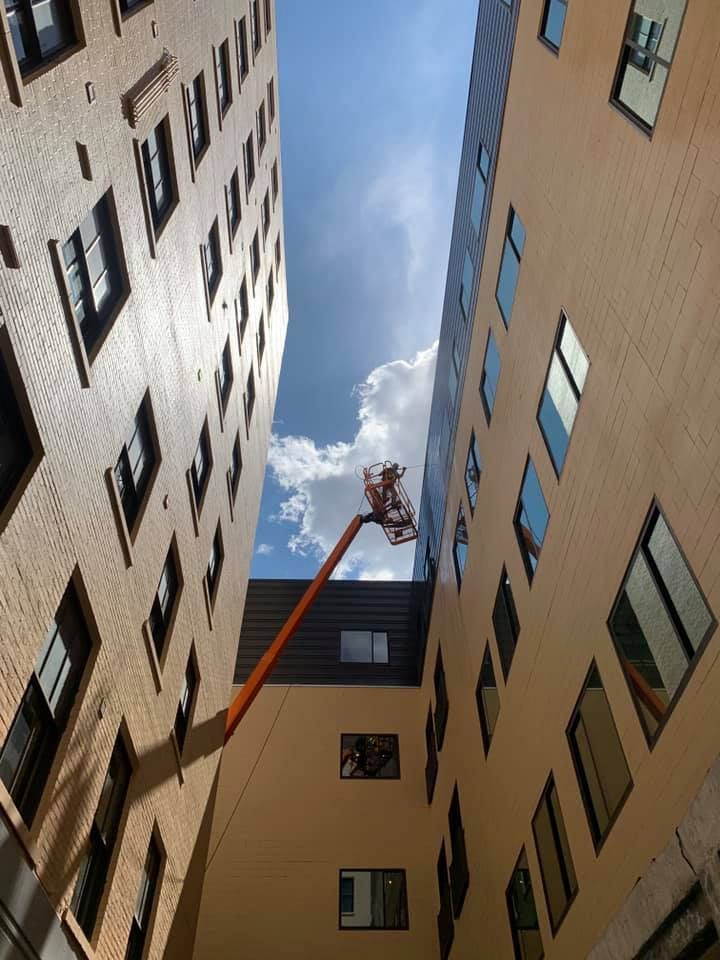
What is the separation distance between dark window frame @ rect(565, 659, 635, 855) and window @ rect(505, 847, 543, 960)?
11.5 ft

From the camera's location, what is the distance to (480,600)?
17688 mm

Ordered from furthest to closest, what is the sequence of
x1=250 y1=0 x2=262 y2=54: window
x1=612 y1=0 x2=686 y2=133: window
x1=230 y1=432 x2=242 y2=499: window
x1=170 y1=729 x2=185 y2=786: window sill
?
x1=250 y1=0 x2=262 y2=54: window < x1=230 y1=432 x2=242 y2=499: window < x1=170 y1=729 x2=185 y2=786: window sill < x1=612 y1=0 x2=686 y2=133: window

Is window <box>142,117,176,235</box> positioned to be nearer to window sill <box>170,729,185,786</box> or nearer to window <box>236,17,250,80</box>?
window <box>236,17,250,80</box>

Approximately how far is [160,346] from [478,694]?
1144 cm

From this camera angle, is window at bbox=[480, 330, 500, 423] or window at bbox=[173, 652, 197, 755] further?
window at bbox=[480, 330, 500, 423]

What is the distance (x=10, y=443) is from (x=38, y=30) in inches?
193

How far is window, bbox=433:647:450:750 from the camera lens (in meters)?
22.4

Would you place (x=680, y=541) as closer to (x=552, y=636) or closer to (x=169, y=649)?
(x=552, y=636)

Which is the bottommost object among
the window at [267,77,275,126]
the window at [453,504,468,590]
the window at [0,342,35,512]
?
the window at [0,342,35,512]

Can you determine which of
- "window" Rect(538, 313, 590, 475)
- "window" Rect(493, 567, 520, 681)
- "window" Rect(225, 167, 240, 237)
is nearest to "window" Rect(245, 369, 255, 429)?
"window" Rect(225, 167, 240, 237)

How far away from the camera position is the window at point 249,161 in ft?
71.1

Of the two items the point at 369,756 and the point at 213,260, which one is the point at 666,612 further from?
the point at 369,756

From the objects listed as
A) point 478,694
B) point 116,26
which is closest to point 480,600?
point 478,694

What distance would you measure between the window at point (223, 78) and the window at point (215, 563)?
11209mm
